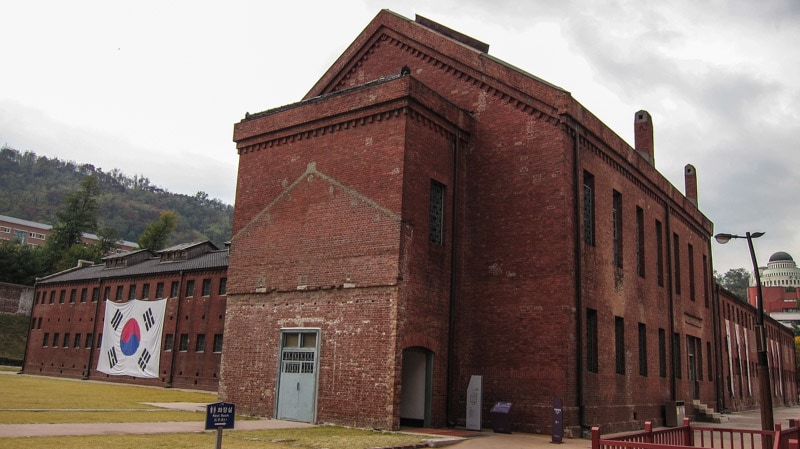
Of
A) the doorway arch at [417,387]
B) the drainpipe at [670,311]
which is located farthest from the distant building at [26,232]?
the doorway arch at [417,387]

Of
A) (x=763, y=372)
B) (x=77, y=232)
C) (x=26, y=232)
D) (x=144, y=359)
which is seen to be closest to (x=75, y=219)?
(x=77, y=232)

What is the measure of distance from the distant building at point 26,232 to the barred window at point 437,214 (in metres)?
108

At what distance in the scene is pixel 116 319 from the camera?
45406 mm

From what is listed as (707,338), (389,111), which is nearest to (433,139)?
(389,111)

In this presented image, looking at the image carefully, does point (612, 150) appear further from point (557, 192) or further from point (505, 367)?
point (505, 367)

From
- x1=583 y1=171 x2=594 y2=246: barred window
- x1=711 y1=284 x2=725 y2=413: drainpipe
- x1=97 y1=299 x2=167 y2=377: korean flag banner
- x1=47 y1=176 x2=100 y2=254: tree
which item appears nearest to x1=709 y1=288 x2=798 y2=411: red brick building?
x1=711 y1=284 x2=725 y2=413: drainpipe

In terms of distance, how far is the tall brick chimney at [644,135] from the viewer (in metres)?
28.6

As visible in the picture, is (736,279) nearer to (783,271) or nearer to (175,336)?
(783,271)

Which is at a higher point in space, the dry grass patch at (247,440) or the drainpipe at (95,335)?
the drainpipe at (95,335)

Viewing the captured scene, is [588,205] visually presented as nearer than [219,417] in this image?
No

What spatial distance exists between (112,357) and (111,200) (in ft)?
423

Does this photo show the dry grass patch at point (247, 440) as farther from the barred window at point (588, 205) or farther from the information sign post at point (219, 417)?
the barred window at point (588, 205)

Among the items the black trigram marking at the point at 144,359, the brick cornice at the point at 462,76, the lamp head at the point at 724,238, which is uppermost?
the brick cornice at the point at 462,76

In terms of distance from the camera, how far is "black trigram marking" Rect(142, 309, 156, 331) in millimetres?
43156
